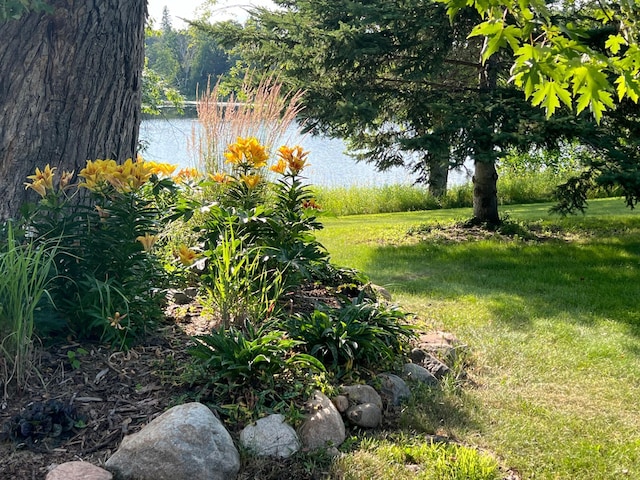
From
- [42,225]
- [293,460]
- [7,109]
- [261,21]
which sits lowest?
[293,460]

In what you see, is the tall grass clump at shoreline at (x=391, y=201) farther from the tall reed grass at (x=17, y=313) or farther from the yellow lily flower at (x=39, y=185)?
→ the tall reed grass at (x=17, y=313)

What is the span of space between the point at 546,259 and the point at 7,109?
209 inches

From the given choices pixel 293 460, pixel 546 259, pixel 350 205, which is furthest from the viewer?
pixel 350 205

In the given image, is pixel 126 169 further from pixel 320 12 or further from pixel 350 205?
pixel 350 205

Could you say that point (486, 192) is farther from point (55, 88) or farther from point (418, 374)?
point (55, 88)

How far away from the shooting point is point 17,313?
2.62m

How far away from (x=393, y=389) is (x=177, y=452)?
1.23 m

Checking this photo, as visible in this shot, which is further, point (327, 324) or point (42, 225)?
point (327, 324)

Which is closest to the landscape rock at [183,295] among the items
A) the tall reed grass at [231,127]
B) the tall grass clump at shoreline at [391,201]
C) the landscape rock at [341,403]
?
the landscape rock at [341,403]

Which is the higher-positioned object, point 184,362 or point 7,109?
point 7,109

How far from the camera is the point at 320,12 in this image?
722cm

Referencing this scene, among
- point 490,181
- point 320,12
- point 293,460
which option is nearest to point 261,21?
point 320,12

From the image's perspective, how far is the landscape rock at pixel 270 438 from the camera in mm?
2496

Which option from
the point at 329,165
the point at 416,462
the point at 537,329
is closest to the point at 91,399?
the point at 416,462
